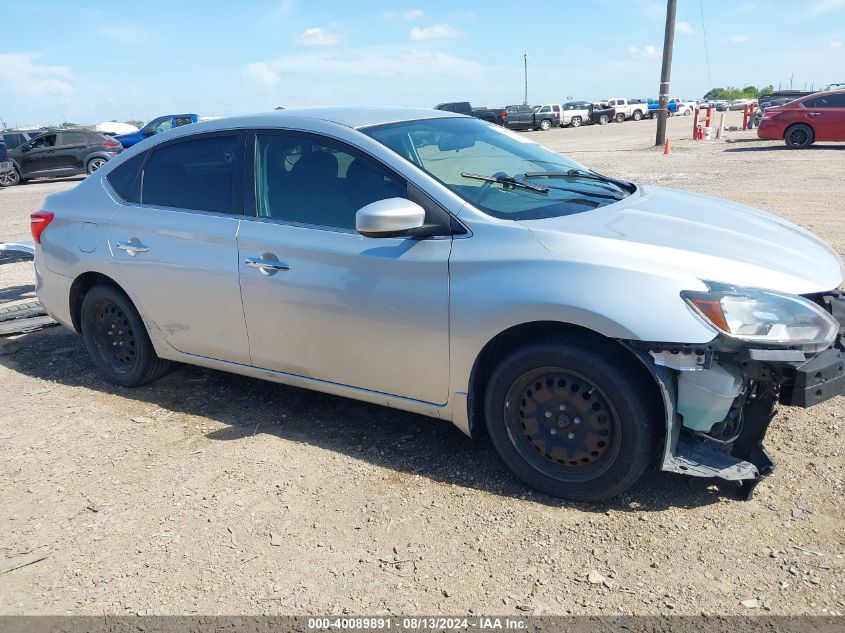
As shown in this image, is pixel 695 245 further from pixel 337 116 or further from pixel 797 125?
pixel 797 125

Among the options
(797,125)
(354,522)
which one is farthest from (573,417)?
(797,125)

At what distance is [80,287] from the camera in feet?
16.3

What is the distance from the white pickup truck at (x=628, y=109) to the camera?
5075 centimetres

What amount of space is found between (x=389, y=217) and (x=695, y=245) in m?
1.33

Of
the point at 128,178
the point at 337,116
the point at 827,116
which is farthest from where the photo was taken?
the point at 827,116

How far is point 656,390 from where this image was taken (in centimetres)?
308

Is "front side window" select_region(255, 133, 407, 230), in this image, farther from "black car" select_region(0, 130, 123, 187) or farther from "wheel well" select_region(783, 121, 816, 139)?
"black car" select_region(0, 130, 123, 187)

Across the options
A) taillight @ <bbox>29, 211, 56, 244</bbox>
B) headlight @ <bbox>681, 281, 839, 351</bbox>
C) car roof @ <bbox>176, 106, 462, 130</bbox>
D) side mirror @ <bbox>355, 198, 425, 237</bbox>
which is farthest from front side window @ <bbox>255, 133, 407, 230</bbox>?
taillight @ <bbox>29, 211, 56, 244</bbox>

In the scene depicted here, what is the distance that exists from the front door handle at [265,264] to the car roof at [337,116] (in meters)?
0.79

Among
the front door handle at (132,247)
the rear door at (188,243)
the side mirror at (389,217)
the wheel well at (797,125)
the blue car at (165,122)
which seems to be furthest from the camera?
the blue car at (165,122)

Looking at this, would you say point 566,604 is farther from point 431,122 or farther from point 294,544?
point 431,122

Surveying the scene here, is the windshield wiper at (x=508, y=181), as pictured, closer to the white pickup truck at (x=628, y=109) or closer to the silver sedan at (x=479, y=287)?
the silver sedan at (x=479, y=287)

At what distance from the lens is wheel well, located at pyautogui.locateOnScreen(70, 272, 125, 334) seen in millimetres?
4807

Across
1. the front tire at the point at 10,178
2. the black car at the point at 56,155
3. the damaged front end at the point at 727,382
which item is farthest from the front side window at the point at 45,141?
the damaged front end at the point at 727,382
